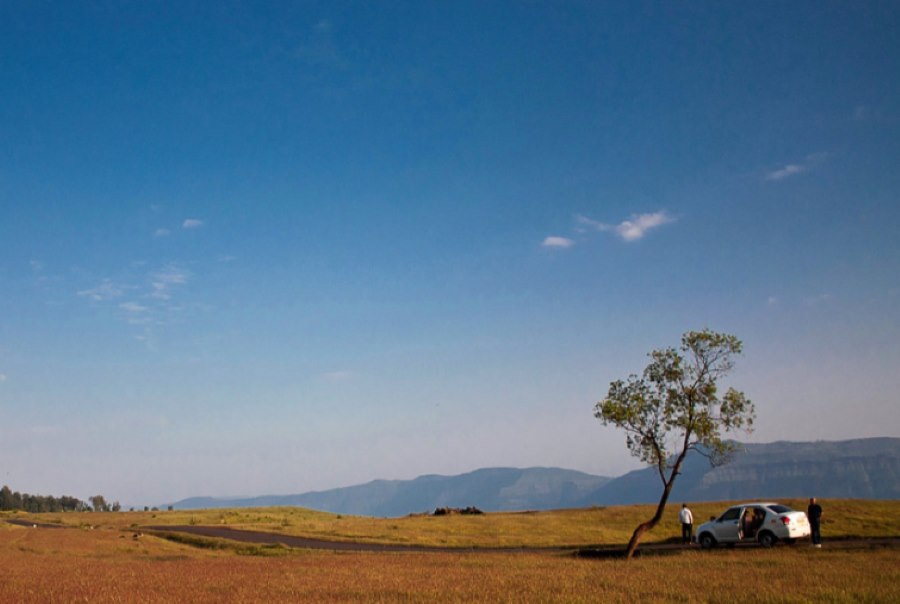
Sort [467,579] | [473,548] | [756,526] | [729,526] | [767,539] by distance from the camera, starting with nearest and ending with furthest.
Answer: [467,579] → [767,539] → [756,526] → [729,526] → [473,548]

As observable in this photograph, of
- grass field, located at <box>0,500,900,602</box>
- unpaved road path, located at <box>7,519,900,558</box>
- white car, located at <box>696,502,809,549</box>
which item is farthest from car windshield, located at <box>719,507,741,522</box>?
grass field, located at <box>0,500,900,602</box>

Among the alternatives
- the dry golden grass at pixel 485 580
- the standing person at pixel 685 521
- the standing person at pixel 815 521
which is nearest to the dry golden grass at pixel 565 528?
the standing person at pixel 685 521

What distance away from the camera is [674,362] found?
39031 millimetres

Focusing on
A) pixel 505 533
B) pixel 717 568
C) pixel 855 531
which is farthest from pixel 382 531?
pixel 717 568

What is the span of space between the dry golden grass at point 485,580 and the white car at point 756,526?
278 cm

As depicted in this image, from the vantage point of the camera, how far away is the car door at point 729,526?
3678 centimetres

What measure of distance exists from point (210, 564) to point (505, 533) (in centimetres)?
3261

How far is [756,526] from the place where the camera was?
36.5 meters

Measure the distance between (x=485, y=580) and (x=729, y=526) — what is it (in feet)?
67.0

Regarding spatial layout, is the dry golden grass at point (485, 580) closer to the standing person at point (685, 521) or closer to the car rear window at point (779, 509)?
the car rear window at point (779, 509)

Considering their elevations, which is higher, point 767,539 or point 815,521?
A: point 815,521

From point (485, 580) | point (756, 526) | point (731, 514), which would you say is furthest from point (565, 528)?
point (485, 580)

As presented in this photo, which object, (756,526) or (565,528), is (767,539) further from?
(565,528)

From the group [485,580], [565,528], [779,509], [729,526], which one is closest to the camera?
[485,580]
